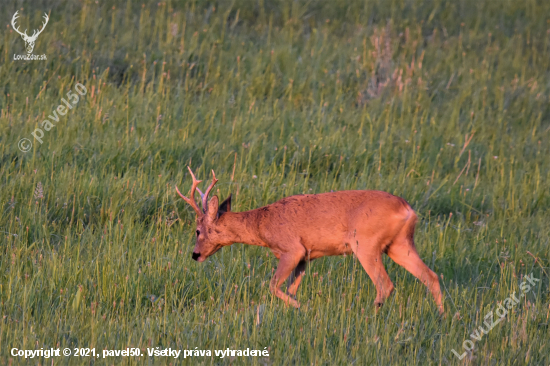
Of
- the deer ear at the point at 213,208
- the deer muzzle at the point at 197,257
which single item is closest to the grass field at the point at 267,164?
the deer muzzle at the point at 197,257

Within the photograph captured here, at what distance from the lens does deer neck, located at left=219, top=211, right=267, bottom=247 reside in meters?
6.57

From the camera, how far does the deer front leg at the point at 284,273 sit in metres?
5.98

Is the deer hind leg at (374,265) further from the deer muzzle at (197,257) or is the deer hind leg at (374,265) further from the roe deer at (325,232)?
the deer muzzle at (197,257)

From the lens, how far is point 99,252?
6480mm

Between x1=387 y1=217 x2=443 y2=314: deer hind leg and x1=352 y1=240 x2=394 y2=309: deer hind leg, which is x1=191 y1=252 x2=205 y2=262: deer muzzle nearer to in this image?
x1=352 y1=240 x2=394 y2=309: deer hind leg

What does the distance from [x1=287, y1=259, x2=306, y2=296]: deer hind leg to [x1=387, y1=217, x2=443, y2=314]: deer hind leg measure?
76 centimetres

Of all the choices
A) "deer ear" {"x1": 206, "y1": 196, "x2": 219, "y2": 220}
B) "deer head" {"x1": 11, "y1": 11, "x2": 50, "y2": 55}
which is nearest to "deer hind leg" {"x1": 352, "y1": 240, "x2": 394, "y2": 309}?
"deer ear" {"x1": 206, "y1": 196, "x2": 219, "y2": 220}

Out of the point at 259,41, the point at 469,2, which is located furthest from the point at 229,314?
the point at 469,2

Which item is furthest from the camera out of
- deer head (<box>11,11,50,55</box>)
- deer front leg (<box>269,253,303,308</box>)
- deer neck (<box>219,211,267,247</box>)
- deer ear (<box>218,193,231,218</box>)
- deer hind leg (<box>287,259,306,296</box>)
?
deer head (<box>11,11,50,55</box>)

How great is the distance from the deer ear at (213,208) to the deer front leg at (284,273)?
738 mm

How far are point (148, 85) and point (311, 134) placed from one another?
2412 mm

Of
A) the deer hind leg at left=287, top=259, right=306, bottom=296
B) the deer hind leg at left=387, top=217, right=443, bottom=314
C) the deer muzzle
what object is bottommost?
the deer hind leg at left=287, top=259, right=306, bottom=296

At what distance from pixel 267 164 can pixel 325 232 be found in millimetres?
2795

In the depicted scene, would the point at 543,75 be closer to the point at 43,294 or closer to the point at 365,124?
the point at 365,124
